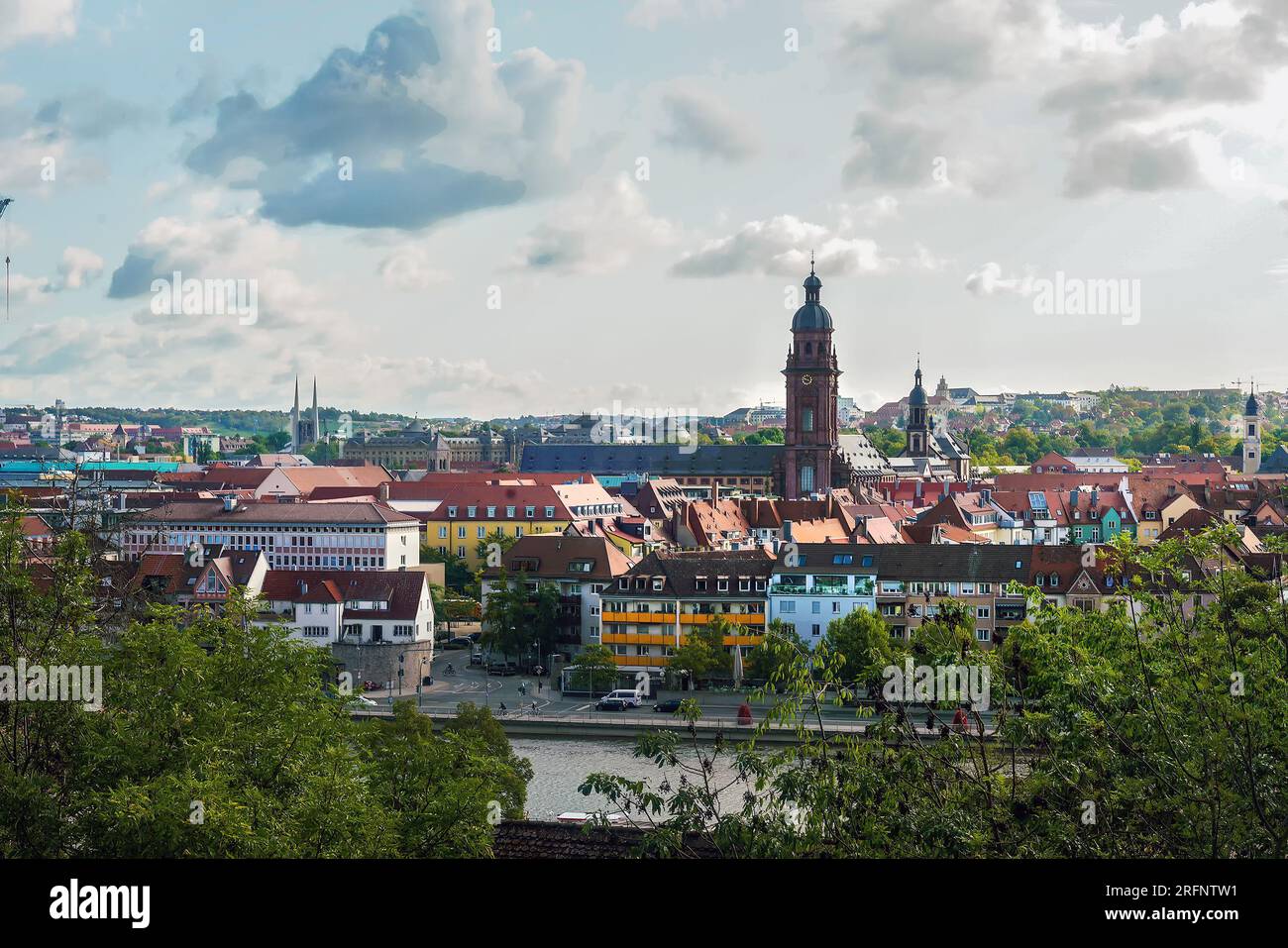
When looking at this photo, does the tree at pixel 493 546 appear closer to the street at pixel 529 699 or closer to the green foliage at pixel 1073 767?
the street at pixel 529 699

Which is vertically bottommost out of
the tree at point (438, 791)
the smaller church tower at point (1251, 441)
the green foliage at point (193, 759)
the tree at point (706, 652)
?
the tree at point (706, 652)

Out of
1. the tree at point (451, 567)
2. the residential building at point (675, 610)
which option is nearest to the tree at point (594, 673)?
the residential building at point (675, 610)

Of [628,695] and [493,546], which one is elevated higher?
[493,546]

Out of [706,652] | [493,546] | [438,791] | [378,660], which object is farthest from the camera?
[493,546]

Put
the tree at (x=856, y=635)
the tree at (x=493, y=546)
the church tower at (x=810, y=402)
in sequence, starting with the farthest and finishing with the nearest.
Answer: the church tower at (x=810, y=402) → the tree at (x=493, y=546) → the tree at (x=856, y=635)

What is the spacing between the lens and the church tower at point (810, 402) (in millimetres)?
95750

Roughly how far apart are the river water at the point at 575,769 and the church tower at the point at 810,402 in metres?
56.2

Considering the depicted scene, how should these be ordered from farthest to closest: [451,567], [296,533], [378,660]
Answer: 1. [451,567]
2. [296,533]
3. [378,660]

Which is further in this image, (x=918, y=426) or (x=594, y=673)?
(x=918, y=426)

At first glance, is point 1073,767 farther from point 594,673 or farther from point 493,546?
point 493,546

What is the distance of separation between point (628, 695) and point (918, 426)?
83.0 meters

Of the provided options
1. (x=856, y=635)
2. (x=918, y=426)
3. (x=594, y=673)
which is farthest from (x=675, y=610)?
(x=918, y=426)

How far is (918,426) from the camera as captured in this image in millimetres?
125188
